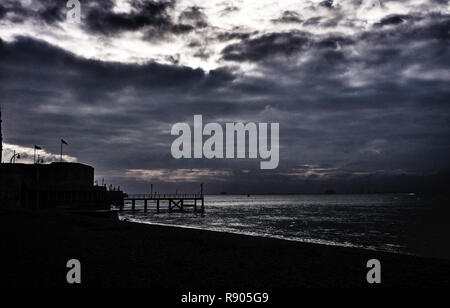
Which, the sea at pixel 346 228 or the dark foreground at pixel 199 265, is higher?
the dark foreground at pixel 199 265

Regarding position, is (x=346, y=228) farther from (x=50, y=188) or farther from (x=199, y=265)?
(x=50, y=188)

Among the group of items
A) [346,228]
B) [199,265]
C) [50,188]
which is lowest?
[346,228]

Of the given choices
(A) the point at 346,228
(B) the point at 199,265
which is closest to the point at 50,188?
(A) the point at 346,228

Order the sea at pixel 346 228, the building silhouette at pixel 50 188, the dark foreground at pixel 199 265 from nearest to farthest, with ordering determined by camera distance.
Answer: the dark foreground at pixel 199 265, the sea at pixel 346 228, the building silhouette at pixel 50 188

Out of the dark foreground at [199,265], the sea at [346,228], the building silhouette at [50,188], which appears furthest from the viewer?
the building silhouette at [50,188]

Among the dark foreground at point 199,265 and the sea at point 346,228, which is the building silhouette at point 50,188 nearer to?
the sea at point 346,228

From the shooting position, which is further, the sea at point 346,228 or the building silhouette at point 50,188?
the building silhouette at point 50,188

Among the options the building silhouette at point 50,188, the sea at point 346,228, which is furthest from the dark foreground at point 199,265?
the building silhouette at point 50,188

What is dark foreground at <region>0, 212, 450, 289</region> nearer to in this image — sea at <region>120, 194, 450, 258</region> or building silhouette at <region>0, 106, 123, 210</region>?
sea at <region>120, 194, 450, 258</region>

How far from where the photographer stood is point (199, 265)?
11008 millimetres

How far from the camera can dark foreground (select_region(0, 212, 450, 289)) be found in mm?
8828

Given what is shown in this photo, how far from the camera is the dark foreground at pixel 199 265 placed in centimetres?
883

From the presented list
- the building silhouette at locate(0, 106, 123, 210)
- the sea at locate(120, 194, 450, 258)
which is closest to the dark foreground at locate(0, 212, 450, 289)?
the sea at locate(120, 194, 450, 258)
